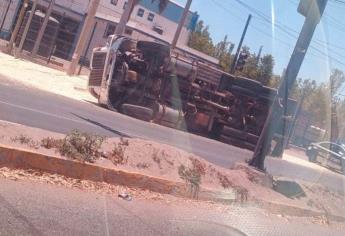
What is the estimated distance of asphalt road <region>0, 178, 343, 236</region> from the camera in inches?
231

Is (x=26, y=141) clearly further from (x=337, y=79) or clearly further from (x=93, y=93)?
(x=337, y=79)

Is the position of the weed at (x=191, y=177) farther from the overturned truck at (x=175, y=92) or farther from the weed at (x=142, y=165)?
the overturned truck at (x=175, y=92)

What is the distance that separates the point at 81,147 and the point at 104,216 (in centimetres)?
187

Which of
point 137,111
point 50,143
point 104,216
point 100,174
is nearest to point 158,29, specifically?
point 137,111

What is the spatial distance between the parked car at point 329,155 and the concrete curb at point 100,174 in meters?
22.8

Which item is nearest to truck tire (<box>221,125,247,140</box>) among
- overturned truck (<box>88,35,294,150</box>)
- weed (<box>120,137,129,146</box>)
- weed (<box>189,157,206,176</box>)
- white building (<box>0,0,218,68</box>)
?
overturned truck (<box>88,35,294,150</box>)

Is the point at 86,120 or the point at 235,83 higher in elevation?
the point at 235,83

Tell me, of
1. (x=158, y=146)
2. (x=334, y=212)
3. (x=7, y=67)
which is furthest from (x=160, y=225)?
(x=7, y=67)

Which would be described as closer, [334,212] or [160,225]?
[160,225]

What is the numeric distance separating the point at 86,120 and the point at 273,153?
1166cm

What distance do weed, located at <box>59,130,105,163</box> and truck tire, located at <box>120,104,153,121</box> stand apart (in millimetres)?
13472

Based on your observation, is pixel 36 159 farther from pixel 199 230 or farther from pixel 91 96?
pixel 91 96

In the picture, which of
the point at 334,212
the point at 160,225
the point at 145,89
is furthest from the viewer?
the point at 145,89

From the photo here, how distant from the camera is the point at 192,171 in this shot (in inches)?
380
